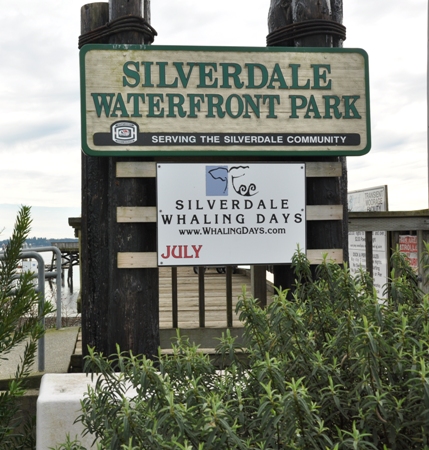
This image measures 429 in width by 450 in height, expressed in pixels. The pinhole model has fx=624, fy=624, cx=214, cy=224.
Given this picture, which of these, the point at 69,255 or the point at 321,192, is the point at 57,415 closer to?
the point at 321,192

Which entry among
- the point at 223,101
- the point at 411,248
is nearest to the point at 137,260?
the point at 223,101

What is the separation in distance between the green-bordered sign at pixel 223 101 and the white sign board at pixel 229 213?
0.51 feet

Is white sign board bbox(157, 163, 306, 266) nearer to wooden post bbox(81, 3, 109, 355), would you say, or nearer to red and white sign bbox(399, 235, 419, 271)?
wooden post bbox(81, 3, 109, 355)

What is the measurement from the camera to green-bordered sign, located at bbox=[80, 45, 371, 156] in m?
4.27

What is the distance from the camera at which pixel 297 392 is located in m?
1.75

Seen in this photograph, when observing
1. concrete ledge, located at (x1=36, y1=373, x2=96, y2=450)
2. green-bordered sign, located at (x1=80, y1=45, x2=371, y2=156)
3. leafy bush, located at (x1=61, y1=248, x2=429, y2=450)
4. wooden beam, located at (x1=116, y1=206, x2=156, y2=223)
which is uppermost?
green-bordered sign, located at (x1=80, y1=45, x2=371, y2=156)

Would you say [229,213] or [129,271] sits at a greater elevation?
[229,213]

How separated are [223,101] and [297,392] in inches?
116

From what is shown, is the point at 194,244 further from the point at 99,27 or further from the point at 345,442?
the point at 345,442

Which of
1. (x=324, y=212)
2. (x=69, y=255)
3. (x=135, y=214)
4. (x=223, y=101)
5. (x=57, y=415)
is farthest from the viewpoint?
(x=69, y=255)

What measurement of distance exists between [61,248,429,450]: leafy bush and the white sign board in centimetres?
190

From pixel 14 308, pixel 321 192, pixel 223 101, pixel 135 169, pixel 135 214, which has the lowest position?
pixel 14 308

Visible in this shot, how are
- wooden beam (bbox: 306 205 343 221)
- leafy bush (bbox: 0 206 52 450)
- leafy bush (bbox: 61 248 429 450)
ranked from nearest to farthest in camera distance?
1. leafy bush (bbox: 61 248 429 450)
2. leafy bush (bbox: 0 206 52 450)
3. wooden beam (bbox: 306 205 343 221)

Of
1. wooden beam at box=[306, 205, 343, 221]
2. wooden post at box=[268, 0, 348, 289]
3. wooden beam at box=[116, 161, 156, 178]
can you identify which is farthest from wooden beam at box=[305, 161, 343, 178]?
wooden beam at box=[116, 161, 156, 178]
